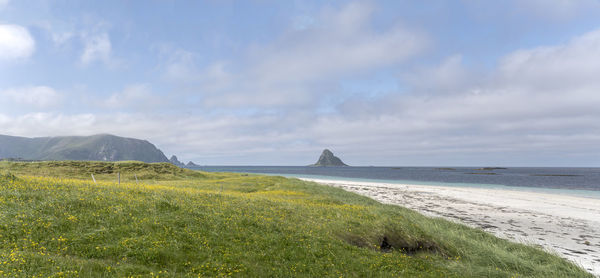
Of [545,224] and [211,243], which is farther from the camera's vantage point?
[545,224]

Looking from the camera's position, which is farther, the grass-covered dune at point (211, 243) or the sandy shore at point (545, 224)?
the sandy shore at point (545, 224)

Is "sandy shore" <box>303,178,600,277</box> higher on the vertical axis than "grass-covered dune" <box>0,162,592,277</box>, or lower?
lower

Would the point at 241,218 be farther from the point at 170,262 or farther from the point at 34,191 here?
the point at 34,191

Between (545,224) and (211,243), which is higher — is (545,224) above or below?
below

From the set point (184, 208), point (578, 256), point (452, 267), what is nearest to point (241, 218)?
point (184, 208)

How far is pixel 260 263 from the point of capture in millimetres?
13500

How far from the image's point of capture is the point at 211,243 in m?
14.8

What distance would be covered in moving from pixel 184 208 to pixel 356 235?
12755 mm

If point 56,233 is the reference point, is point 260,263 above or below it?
below

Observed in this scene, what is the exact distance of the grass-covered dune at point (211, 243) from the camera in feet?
38.8

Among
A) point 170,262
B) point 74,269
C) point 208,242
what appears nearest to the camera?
point 74,269

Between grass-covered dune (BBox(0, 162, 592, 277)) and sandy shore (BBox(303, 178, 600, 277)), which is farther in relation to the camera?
sandy shore (BBox(303, 178, 600, 277))

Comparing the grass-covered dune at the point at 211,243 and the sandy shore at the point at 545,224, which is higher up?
the grass-covered dune at the point at 211,243

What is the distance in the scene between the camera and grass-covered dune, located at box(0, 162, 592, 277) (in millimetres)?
11820
